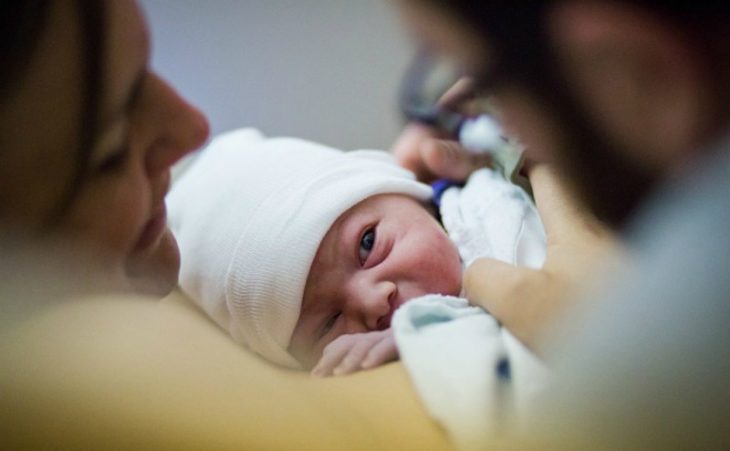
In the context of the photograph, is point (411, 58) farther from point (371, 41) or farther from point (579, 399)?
point (579, 399)

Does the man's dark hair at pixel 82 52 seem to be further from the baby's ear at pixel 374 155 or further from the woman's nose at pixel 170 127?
the baby's ear at pixel 374 155

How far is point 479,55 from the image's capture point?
0.92 feet

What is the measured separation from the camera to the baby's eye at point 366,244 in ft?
1.55

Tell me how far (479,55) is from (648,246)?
4.0 inches

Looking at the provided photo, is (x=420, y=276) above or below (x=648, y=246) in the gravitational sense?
below

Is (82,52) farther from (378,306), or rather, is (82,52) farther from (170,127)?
(378,306)

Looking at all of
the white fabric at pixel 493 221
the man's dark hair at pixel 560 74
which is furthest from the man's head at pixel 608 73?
the white fabric at pixel 493 221

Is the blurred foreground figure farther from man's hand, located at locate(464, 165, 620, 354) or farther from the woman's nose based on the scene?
the woman's nose

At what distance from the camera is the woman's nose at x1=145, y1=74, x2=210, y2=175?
1.06 ft

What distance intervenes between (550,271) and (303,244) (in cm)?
18

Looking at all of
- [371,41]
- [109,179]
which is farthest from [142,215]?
[371,41]

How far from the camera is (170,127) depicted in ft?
1.10

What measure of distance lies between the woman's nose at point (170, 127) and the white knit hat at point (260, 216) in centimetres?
7

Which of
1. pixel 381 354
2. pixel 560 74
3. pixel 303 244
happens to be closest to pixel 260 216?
pixel 303 244
